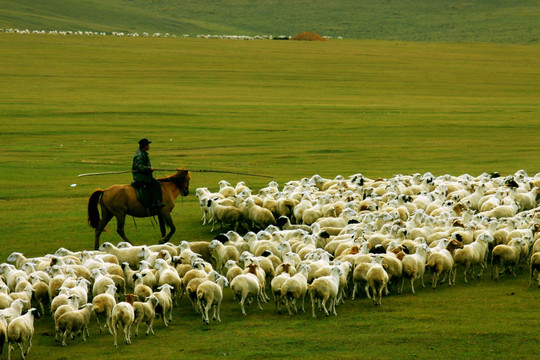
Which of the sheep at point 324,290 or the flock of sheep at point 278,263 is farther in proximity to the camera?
the sheep at point 324,290

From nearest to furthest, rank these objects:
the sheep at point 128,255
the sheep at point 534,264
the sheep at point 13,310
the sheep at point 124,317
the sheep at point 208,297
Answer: the sheep at point 13,310, the sheep at point 124,317, the sheep at point 208,297, the sheep at point 534,264, the sheep at point 128,255

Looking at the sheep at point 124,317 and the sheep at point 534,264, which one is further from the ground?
the sheep at point 534,264

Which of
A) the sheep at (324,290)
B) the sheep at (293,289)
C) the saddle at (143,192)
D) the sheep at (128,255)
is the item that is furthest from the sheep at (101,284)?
the saddle at (143,192)

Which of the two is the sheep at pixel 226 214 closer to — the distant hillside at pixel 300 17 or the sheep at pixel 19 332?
the sheep at pixel 19 332

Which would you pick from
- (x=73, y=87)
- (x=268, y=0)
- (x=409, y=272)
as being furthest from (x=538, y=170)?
(x=268, y=0)

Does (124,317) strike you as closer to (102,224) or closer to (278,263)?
(278,263)

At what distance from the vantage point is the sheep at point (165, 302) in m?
12.2

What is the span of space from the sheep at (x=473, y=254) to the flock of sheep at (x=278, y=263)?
2 centimetres

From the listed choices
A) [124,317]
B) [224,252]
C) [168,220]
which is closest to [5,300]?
[124,317]

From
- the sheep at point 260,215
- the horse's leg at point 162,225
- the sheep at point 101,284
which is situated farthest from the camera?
the sheep at point 260,215

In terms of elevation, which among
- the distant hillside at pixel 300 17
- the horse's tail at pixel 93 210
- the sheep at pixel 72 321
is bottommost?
the sheep at pixel 72 321

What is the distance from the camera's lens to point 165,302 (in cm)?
1225

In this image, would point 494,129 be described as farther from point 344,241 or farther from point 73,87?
point 73,87

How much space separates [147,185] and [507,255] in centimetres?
840
